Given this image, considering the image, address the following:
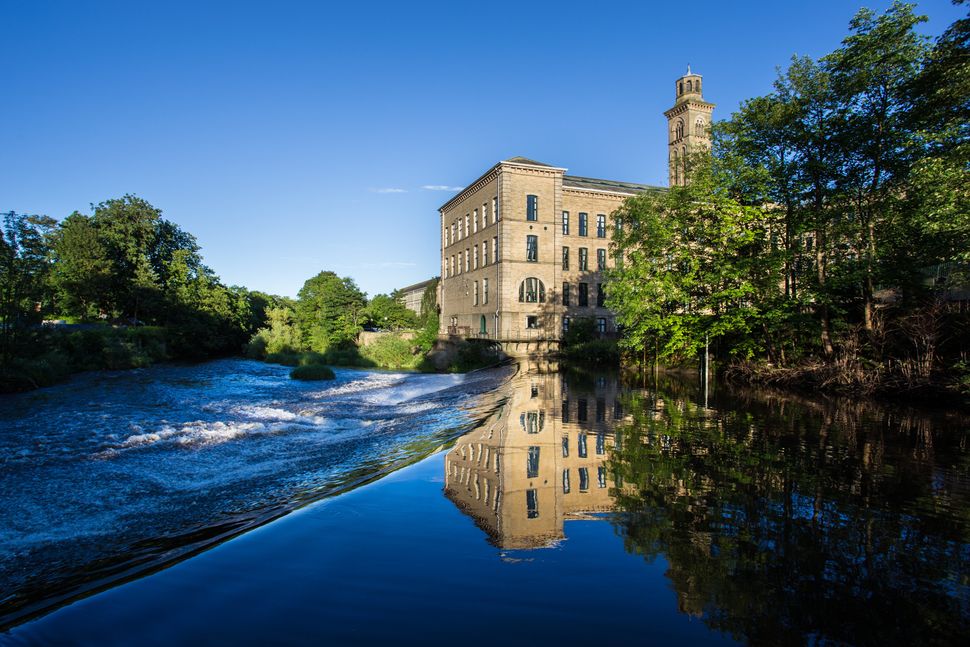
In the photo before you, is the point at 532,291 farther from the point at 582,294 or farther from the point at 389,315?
the point at 389,315

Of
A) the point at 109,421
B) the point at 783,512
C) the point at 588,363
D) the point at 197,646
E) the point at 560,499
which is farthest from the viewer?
the point at 588,363

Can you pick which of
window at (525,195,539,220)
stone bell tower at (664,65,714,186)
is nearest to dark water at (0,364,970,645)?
window at (525,195,539,220)

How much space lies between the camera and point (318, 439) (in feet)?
31.8

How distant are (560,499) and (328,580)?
260cm

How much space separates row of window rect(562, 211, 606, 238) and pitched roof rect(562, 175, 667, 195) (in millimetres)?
2507

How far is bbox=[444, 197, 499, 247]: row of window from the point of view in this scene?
42312 mm

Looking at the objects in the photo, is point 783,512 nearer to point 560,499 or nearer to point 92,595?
point 560,499

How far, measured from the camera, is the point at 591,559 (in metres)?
3.84

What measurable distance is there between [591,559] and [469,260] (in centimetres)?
4434

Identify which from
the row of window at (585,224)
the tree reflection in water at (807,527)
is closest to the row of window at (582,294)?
the row of window at (585,224)

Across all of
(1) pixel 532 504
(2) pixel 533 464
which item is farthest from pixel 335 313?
(1) pixel 532 504

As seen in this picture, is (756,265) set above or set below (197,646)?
above

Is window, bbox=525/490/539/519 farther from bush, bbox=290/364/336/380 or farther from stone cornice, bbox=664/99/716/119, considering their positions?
stone cornice, bbox=664/99/716/119

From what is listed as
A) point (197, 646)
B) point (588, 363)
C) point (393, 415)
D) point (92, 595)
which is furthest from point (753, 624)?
point (588, 363)
